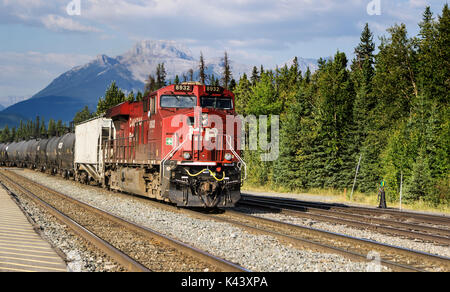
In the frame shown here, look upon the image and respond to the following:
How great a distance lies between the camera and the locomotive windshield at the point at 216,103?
16.3 metres

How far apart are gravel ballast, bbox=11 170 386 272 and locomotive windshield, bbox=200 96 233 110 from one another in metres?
3.96

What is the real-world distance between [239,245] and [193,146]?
5.95 meters

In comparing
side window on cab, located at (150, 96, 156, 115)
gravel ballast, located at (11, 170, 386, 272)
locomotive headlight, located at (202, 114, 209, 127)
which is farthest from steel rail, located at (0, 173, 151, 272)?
locomotive headlight, located at (202, 114, 209, 127)

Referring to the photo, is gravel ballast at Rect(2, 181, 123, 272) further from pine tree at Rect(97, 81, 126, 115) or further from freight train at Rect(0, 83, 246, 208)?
pine tree at Rect(97, 81, 126, 115)

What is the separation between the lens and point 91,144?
2873 cm

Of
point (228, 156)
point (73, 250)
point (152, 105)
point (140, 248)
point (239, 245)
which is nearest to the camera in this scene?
point (73, 250)

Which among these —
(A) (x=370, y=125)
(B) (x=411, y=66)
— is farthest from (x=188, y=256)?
(B) (x=411, y=66)

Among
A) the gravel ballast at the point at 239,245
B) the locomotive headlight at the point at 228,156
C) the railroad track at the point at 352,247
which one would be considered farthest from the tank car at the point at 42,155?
the railroad track at the point at 352,247

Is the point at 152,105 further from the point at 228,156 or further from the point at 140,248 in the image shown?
the point at 140,248

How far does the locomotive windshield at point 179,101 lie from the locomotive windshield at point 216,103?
0.35 meters

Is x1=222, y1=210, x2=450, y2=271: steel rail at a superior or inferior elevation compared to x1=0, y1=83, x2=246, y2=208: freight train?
inferior

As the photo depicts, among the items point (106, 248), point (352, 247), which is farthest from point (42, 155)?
point (352, 247)

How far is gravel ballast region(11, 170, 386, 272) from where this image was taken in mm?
8242

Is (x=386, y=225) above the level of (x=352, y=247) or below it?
below
